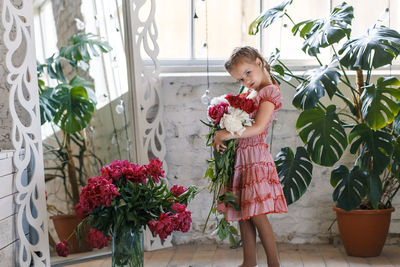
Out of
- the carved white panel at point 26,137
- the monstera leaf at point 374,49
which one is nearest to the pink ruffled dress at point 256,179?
the monstera leaf at point 374,49

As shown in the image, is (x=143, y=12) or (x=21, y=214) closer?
(x=21, y=214)

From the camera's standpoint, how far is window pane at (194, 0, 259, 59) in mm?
3822

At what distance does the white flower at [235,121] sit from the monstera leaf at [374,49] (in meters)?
0.66

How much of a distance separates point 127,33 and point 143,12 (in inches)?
18.6

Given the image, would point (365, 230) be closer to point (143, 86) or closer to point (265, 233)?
point (265, 233)

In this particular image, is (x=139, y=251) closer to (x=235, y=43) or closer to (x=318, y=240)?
(x=318, y=240)

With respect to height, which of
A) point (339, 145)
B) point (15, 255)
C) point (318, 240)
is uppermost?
point (339, 145)

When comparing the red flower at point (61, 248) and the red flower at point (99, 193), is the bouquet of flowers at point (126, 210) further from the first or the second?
the red flower at point (61, 248)

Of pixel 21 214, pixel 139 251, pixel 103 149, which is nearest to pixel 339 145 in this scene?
pixel 139 251

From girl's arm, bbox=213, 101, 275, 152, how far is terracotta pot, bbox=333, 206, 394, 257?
981 millimetres

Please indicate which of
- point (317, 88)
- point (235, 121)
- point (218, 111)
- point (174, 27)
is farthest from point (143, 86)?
point (317, 88)

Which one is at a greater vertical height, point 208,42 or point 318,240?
point 208,42

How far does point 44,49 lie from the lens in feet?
10.3

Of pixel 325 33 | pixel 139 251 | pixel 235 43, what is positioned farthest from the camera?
pixel 235 43
